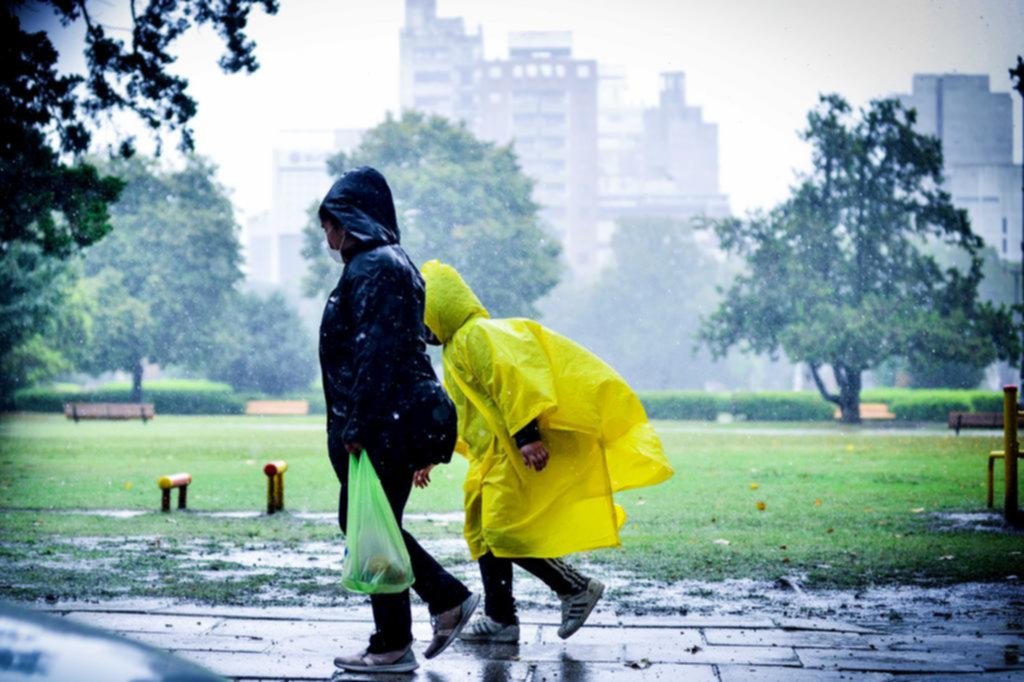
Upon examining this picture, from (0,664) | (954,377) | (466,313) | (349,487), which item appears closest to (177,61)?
(466,313)

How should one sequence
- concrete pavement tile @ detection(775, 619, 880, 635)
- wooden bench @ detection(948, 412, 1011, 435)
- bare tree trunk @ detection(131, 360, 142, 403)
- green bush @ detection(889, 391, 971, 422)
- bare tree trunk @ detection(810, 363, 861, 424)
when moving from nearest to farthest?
concrete pavement tile @ detection(775, 619, 880, 635), wooden bench @ detection(948, 412, 1011, 435), bare tree trunk @ detection(810, 363, 861, 424), green bush @ detection(889, 391, 971, 422), bare tree trunk @ detection(131, 360, 142, 403)

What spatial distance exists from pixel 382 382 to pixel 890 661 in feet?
7.72

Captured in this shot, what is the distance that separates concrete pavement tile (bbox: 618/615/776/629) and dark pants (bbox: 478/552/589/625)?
22.3 inches

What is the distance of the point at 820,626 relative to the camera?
253 inches

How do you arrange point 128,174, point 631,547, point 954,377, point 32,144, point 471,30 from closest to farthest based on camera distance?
point 631,547 < point 32,144 < point 954,377 < point 128,174 < point 471,30

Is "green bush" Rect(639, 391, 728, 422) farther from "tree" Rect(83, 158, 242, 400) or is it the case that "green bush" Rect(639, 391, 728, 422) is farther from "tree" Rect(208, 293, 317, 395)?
"tree" Rect(83, 158, 242, 400)

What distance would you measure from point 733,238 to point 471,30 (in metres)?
104

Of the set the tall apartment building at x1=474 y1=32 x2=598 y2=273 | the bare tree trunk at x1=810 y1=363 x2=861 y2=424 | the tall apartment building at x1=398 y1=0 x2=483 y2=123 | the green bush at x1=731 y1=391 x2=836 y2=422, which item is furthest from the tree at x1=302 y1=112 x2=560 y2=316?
the tall apartment building at x1=398 y1=0 x2=483 y2=123

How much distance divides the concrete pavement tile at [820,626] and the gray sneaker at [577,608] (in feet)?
3.32

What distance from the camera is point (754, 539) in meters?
10.6

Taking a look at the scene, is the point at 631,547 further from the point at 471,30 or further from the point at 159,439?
the point at 471,30

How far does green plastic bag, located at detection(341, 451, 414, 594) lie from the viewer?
202 inches

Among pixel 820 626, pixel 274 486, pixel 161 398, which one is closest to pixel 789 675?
pixel 820 626

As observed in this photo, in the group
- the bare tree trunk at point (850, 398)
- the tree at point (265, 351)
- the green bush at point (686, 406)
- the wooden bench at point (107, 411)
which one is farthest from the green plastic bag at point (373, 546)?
the tree at point (265, 351)
